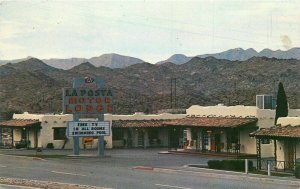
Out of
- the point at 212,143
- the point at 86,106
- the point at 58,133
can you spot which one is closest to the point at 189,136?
the point at 212,143

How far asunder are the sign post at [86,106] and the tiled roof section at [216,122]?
888 centimetres

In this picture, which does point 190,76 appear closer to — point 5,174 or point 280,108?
point 280,108

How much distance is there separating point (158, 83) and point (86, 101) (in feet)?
435

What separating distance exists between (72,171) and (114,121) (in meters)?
32.6

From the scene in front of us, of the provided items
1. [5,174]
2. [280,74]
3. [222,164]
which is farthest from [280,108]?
[280,74]

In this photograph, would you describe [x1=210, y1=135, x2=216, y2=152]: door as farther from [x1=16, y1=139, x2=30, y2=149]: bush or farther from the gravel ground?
the gravel ground

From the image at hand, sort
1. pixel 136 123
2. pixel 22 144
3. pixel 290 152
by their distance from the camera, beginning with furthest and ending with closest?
pixel 136 123, pixel 22 144, pixel 290 152

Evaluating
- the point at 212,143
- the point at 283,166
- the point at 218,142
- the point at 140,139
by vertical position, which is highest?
the point at 218,142

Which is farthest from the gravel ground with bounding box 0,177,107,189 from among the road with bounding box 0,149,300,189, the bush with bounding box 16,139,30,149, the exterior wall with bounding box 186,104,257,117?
the bush with bounding box 16,139,30,149

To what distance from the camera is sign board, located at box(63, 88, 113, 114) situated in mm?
51750

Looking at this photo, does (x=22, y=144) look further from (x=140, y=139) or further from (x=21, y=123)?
(x=140, y=139)

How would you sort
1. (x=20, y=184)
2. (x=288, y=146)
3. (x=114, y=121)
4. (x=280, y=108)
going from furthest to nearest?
(x=114, y=121) → (x=280, y=108) → (x=288, y=146) → (x=20, y=184)

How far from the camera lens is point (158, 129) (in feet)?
227

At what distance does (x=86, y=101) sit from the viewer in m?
52.2
